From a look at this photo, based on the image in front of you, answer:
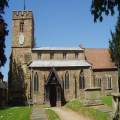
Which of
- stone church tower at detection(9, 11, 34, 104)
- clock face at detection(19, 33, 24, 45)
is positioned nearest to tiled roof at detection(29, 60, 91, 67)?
stone church tower at detection(9, 11, 34, 104)

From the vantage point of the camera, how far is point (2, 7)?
3225cm

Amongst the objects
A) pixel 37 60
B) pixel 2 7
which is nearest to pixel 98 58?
pixel 37 60

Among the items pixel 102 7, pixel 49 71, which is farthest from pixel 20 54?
pixel 102 7

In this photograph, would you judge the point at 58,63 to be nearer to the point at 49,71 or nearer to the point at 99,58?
the point at 49,71

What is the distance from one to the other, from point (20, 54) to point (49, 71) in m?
6.47

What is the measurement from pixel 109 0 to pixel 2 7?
2598 centimetres

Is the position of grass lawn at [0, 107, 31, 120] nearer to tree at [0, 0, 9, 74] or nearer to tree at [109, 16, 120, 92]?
A: tree at [0, 0, 9, 74]

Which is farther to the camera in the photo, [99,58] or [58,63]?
[99,58]

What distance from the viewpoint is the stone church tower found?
41719 mm

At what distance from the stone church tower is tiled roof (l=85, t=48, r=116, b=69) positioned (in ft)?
34.6

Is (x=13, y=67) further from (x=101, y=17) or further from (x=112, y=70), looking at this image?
(x=101, y=17)

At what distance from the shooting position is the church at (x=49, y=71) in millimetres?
40688

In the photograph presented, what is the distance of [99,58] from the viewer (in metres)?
46.7

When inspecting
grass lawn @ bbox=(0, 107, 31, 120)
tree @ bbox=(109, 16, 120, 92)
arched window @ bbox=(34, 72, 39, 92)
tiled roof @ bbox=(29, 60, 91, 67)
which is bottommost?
grass lawn @ bbox=(0, 107, 31, 120)
